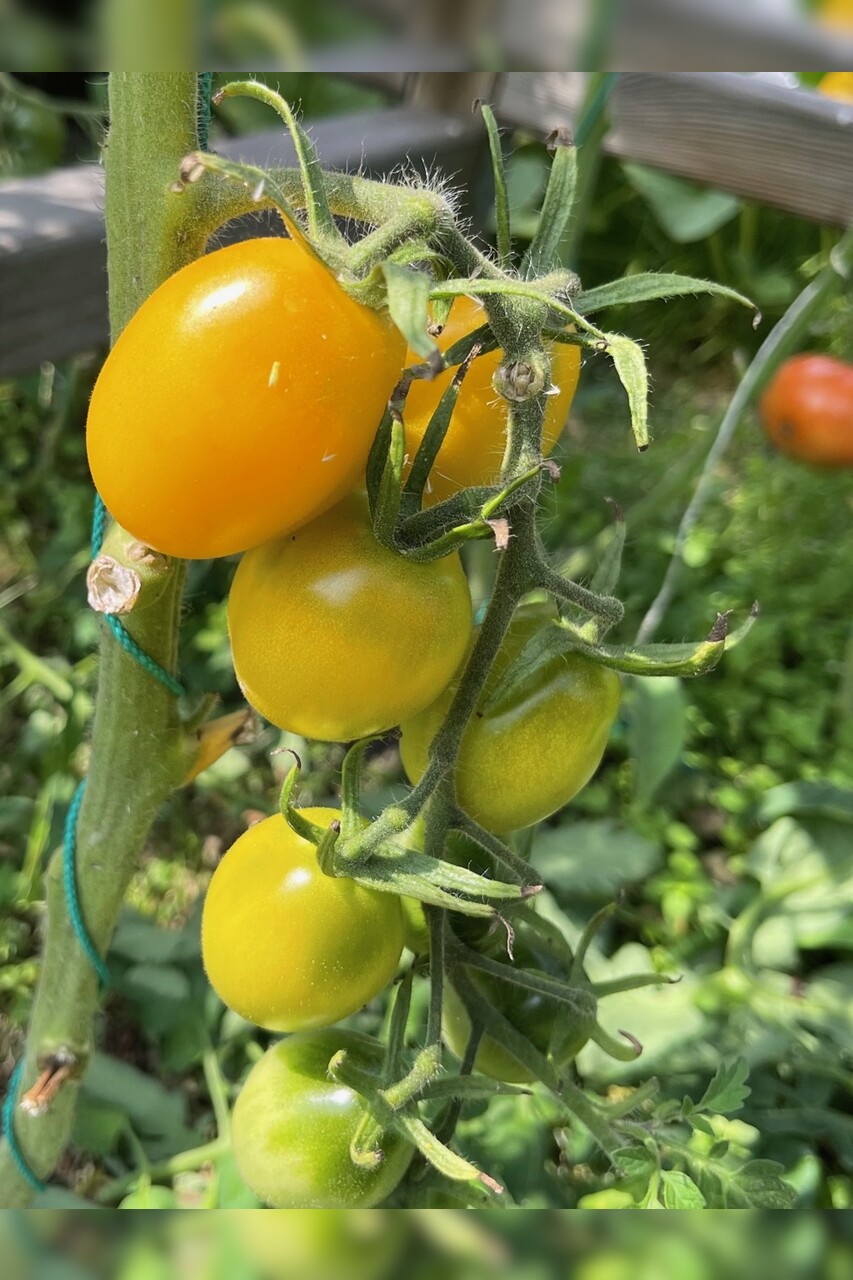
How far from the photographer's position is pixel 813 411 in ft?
5.43

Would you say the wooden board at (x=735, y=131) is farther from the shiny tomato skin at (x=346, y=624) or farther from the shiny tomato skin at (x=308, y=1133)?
the shiny tomato skin at (x=308, y=1133)

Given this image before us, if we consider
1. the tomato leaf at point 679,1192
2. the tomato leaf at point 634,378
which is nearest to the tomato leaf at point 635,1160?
the tomato leaf at point 679,1192

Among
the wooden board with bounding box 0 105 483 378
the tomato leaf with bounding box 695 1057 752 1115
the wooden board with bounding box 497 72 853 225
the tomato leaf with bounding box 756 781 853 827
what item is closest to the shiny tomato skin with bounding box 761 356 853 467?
the wooden board with bounding box 497 72 853 225

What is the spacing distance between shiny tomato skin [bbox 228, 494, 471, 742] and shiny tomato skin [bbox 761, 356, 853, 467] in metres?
1.47

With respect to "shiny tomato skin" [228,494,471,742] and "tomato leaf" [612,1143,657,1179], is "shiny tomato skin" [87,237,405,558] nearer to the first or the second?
"shiny tomato skin" [228,494,471,742]

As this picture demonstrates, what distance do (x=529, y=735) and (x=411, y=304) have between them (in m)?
0.22

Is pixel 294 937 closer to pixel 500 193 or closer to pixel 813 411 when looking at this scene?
pixel 500 193

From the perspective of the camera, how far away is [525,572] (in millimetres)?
374

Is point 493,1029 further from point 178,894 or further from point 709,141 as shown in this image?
point 709,141

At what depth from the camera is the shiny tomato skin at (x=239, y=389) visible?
312mm

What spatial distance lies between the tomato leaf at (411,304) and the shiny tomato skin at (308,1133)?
403 millimetres

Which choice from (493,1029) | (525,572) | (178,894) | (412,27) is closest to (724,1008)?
(493,1029)

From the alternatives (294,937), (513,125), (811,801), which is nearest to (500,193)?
(294,937)

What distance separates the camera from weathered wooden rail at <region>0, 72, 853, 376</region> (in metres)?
0.92
